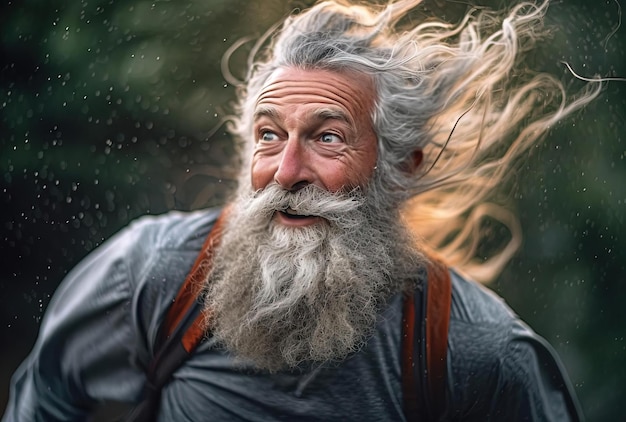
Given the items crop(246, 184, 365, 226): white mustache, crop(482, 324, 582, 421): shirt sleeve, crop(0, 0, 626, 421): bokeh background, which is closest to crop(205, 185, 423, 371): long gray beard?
crop(246, 184, 365, 226): white mustache

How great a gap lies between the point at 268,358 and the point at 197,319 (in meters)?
0.16

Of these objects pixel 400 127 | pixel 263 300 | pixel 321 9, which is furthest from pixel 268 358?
pixel 321 9

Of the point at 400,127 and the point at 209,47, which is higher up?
the point at 400,127

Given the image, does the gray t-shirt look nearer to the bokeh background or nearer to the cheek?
the cheek

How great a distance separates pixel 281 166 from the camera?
1.48 m

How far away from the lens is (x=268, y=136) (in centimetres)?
155

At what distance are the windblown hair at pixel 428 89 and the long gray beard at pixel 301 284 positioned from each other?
15cm

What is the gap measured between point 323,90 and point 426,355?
0.52 m

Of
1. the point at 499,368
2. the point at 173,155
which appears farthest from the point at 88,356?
the point at 173,155

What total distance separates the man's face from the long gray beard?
0.03m

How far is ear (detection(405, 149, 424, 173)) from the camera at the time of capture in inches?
66.4

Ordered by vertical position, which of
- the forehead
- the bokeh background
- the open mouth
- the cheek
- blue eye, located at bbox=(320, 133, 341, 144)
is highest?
the forehead

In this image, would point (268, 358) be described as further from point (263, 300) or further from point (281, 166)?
point (281, 166)

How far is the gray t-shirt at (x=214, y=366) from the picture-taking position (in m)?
1.53
